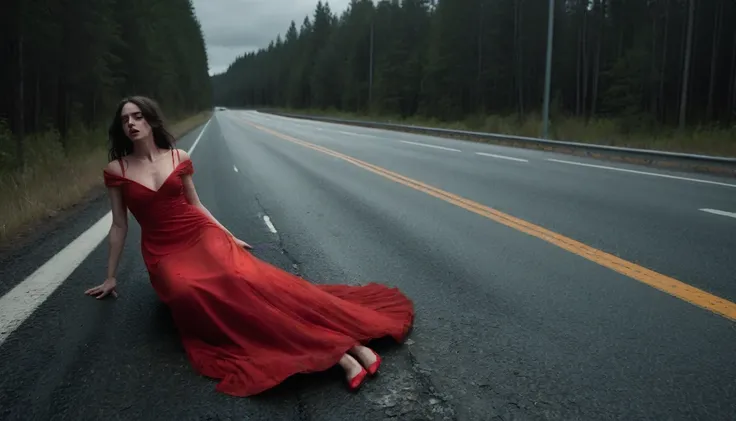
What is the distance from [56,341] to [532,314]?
2994mm

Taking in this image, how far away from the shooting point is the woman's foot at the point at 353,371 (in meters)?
2.80

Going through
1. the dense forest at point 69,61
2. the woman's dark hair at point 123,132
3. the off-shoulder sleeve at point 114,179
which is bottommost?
the off-shoulder sleeve at point 114,179

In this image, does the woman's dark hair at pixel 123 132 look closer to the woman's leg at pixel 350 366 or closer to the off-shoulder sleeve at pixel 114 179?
the off-shoulder sleeve at pixel 114 179

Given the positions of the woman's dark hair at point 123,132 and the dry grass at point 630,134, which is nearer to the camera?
the woman's dark hair at point 123,132

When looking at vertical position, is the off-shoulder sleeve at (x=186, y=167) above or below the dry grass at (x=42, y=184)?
above

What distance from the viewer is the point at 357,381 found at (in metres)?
2.82

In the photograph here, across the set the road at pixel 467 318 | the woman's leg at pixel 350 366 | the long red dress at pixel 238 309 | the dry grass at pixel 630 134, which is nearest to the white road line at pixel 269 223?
the road at pixel 467 318

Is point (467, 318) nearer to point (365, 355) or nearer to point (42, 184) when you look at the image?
point (365, 355)

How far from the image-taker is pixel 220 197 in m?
9.56

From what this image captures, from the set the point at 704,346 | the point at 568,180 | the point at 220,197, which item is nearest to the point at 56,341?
the point at 704,346

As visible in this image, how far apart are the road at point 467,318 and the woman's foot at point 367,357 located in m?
0.07

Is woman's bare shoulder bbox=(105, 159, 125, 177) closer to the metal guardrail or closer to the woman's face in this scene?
the woman's face

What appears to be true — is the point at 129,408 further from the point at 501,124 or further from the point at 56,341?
the point at 501,124

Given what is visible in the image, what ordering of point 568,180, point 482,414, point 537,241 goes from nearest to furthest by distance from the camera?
point 482,414, point 537,241, point 568,180
